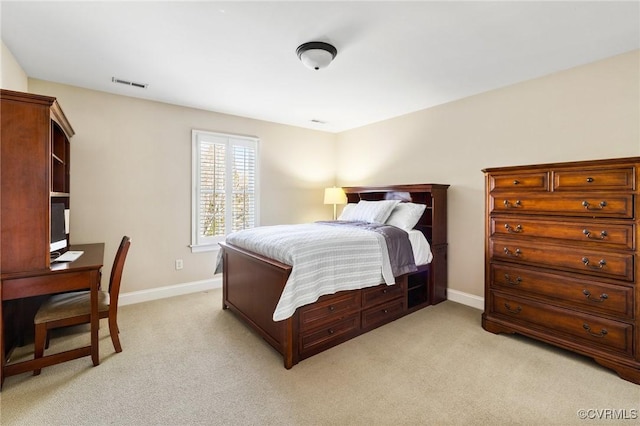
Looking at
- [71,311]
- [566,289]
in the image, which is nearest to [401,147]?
[566,289]

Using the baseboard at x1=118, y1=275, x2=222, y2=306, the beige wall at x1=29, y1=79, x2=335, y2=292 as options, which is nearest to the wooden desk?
the beige wall at x1=29, y1=79, x2=335, y2=292

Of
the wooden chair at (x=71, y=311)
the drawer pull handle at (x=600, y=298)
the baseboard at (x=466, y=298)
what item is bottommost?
the baseboard at (x=466, y=298)

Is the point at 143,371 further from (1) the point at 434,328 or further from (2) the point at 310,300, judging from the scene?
(1) the point at 434,328

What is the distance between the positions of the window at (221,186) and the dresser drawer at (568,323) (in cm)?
335

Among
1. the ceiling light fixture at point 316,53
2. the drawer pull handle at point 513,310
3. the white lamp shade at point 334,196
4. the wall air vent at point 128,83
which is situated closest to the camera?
the ceiling light fixture at point 316,53

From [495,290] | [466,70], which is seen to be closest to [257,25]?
[466,70]

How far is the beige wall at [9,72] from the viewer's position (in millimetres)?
2352

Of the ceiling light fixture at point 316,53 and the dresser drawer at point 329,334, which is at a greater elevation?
the ceiling light fixture at point 316,53

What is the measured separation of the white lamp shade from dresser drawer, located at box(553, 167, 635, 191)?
3.08 m

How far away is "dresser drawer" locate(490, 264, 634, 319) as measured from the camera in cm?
214

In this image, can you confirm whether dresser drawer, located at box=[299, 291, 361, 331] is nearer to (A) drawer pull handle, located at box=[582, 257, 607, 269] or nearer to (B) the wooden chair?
(B) the wooden chair

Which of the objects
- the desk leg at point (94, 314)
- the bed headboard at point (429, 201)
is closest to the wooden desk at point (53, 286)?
the desk leg at point (94, 314)

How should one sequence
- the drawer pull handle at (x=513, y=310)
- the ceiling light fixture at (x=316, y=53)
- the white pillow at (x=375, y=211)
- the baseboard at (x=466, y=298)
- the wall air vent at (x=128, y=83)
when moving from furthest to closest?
the white pillow at (x=375, y=211) → the baseboard at (x=466, y=298) → the wall air vent at (x=128, y=83) → the drawer pull handle at (x=513, y=310) → the ceiling light fixture at (x=316, y=53)

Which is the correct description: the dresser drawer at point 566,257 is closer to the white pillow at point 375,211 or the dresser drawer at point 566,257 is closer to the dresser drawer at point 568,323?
the dresser drawer at point 568,323
